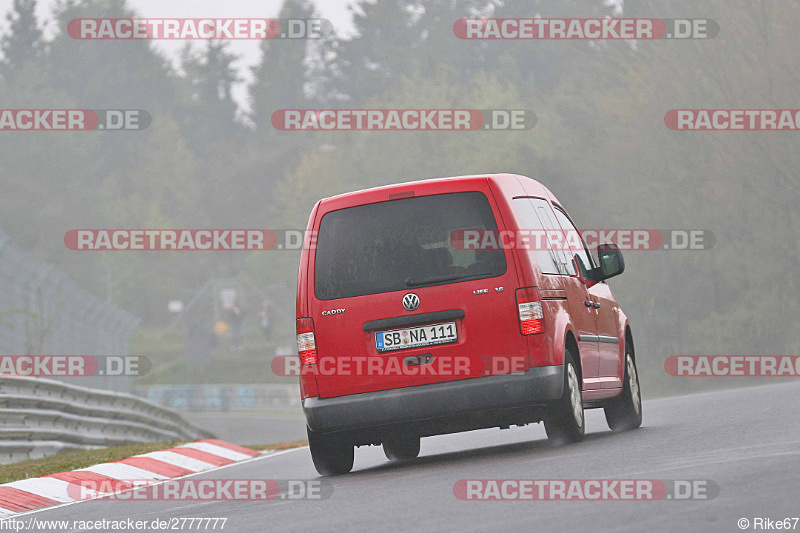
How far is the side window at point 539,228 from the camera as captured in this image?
924 centimetres

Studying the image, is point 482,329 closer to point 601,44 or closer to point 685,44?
point 685,44

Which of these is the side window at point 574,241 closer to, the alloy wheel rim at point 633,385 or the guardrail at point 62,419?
the alloy wheel rim at point 633,385

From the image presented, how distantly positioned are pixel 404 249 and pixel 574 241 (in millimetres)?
2165

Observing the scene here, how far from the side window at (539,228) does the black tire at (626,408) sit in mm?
1950

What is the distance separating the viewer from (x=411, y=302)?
9016 mm

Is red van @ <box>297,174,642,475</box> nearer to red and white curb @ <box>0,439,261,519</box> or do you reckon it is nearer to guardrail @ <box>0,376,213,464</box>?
red and white curb @ <box>0,439,261,519</box>

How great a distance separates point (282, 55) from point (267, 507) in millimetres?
135481

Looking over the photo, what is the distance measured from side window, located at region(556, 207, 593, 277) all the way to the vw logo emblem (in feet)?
6.52

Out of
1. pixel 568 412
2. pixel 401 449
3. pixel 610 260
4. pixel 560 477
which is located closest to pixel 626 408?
pixel 610 260

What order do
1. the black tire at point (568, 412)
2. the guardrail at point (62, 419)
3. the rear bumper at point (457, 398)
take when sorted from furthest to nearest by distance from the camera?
the guardrail at point (62, 419), the black tire at point (568, 412), the rear bumper at point (457, 398)

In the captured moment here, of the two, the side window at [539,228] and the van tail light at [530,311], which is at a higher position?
the side window at [539,228]

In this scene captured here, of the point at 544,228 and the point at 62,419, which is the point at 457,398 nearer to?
the point at 544,228

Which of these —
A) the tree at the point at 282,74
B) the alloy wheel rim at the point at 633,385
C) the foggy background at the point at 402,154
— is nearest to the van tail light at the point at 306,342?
the alloy wheel rim at the point at 633,385

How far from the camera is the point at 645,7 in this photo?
57.1 metres
